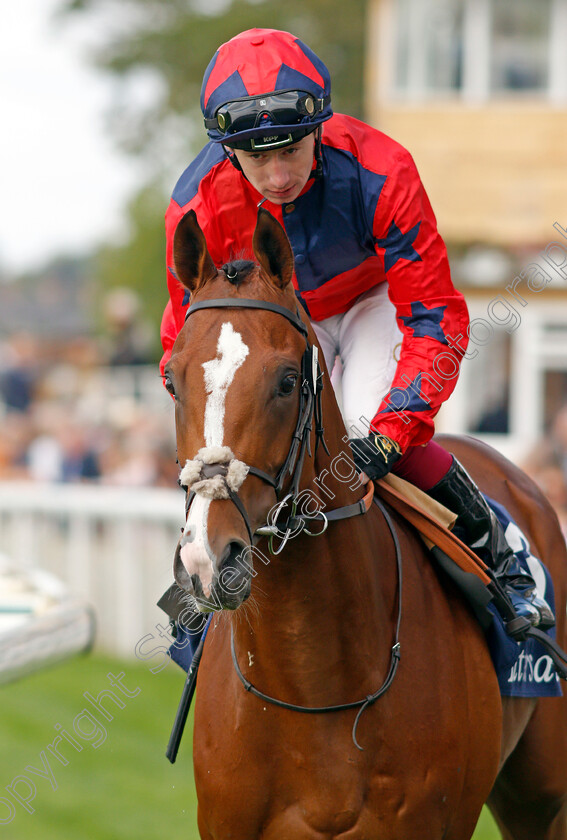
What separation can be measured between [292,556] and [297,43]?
1476 mm

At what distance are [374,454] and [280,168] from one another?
2.71ft

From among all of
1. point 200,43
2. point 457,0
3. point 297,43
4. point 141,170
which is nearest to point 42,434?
point 457,0

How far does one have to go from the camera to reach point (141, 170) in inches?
1160

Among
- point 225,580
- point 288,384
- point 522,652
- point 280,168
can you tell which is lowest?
point 522,652

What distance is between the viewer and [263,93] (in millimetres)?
2875

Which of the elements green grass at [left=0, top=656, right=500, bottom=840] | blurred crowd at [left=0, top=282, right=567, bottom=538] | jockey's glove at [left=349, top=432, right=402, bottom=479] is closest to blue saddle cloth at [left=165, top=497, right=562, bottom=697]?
jockey's glove at [left=349, top=432, right=402, bottom=479]

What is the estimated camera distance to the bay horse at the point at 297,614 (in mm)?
2330

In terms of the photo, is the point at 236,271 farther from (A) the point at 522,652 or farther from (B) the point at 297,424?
(A) the point at 522,652

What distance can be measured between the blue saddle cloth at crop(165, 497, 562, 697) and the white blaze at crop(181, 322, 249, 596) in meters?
0.97

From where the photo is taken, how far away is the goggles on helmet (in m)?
2.81

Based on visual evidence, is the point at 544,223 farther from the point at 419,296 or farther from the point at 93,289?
the point at 93,289

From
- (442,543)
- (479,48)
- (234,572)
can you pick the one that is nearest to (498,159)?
(479,48)

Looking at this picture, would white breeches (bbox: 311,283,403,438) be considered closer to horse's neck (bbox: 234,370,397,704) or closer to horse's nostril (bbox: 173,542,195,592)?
horse's neck (bbox: 234,370,397,704)

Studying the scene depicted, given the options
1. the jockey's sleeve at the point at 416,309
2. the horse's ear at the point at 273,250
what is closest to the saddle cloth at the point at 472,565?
the jockey's sleeve at the point at 416,309
